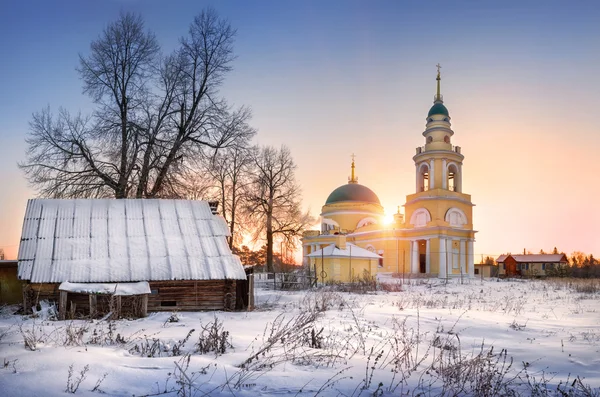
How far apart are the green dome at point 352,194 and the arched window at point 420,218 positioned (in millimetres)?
10778

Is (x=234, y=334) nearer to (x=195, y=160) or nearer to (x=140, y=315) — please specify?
(x=140, y=315)

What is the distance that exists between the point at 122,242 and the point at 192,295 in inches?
102

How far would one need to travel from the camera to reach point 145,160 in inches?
853

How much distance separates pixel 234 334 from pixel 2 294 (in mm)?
11090

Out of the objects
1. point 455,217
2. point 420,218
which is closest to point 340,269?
point 420,218

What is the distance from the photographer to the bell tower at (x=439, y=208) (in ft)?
135

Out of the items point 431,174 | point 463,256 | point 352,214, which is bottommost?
point 463,256

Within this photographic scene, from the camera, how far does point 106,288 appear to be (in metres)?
12.2

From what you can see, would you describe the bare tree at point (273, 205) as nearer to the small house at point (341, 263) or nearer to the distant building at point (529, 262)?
the small house at point (341, 263)

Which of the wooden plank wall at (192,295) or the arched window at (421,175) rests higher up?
the arched window at (421,175)

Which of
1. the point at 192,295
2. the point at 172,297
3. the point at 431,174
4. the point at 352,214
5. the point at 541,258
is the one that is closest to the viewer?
the point at 172,297

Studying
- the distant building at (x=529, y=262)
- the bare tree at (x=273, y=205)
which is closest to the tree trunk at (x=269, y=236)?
the bare tree at (x=273, y=205)

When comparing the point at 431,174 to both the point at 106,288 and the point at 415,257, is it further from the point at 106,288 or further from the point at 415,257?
the point at 106,288

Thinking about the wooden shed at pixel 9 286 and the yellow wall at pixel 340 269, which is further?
the yellow wall at pixel 340 269
